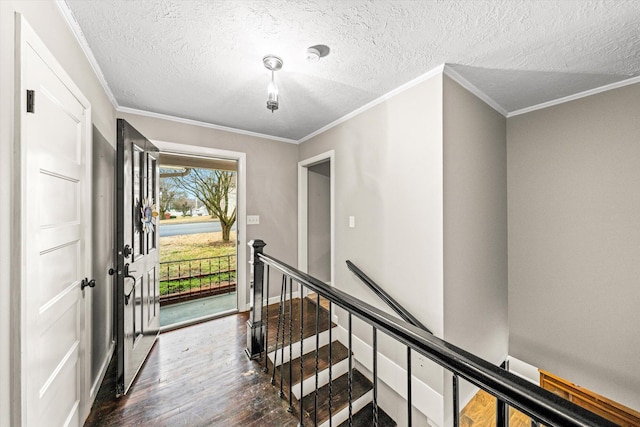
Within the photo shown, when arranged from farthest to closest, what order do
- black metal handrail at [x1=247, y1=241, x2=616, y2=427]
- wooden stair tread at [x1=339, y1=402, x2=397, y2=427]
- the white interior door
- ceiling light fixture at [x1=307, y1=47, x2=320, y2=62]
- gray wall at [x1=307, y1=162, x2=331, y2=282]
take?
gray wall at [x1=307, y1=162, x2=331, y2=282], wooden stair tread at [x1=339, y1=402, x2=397, y2=427], ceiling light fixture at [x1=307, y1=47, x2=320, y2=62], the white interior door, black metal handrail at [x1=247, y1=241, x2=616, y2=427]

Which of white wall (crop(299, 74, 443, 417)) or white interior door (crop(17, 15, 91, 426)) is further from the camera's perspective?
white wall (crop(299, 74, 443, 417))

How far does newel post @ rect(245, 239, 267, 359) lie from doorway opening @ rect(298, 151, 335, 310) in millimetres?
1451

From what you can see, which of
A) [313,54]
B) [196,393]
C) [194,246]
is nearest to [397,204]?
[313,54]

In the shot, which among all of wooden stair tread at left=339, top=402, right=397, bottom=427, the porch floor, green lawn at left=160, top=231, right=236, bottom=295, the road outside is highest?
the road outside

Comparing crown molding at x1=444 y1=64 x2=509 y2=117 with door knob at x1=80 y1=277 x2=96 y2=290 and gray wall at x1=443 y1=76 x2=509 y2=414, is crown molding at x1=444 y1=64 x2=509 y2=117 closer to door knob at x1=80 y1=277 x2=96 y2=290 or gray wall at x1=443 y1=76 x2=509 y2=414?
gray wall at x1=443 y1=76 x2=509 y2=414

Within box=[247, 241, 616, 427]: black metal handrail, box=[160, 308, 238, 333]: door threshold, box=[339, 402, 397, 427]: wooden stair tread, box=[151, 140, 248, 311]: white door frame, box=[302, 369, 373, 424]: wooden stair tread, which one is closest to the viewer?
box=[247, 241, 616, 427]: black metal handrail

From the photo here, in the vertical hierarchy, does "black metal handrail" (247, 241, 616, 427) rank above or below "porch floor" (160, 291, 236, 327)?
above

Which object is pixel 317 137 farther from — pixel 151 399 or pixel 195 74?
pixel 151 399

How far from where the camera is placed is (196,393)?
1.75 m

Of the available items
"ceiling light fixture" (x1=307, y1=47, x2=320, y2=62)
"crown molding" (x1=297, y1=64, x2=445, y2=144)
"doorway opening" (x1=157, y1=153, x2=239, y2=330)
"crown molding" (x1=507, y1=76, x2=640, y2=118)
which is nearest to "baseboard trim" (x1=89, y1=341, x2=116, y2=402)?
"doorway opening" (x1=157, y1=153, x2=239, y2=330)

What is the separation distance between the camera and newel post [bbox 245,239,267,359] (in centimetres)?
208

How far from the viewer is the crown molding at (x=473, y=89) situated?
1.82 meters

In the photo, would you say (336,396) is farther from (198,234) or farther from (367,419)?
(198,234)

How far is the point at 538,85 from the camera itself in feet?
6.50
